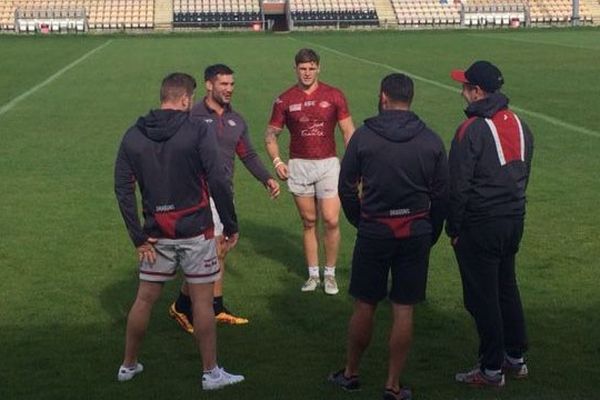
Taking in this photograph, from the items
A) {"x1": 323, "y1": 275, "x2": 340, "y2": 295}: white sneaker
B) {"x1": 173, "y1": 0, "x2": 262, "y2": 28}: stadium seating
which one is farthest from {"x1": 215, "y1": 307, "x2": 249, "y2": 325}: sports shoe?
{"x1": 173, "y1": 0, "x2": 262, "y2": 28}: stadium seating

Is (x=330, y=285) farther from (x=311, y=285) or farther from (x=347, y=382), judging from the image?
(x=347, y=382)

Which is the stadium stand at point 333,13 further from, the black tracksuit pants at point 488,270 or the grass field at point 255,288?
the black tracksuit pants at point 488,270

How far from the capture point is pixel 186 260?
6949 mm

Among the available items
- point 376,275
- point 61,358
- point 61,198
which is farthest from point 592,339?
point 61,198

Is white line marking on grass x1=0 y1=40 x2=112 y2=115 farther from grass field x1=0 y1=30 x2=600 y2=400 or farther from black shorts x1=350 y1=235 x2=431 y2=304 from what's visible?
black shorts x1=350 y1=235 x2=431 y2=304

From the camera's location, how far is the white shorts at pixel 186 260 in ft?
22.6

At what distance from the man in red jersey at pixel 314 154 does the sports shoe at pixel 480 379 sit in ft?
8.13

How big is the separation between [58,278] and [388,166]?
4.42m

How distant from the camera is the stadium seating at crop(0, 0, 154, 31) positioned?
243 ft

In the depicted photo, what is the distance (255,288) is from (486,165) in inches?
133

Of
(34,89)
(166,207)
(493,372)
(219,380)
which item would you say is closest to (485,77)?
(493,372)

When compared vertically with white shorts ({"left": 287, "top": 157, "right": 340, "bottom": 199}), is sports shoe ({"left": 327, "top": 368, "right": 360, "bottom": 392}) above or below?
below

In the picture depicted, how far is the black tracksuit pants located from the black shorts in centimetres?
34

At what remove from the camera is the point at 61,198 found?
14.1 metres
